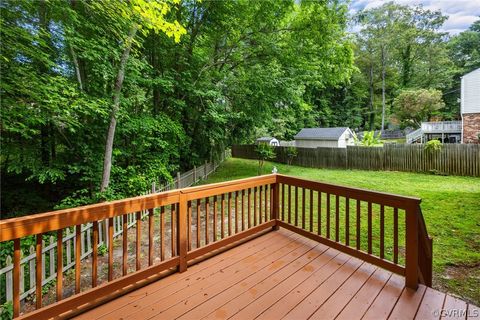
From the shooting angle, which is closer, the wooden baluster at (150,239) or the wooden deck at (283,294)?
the wooden deck at (283,294)

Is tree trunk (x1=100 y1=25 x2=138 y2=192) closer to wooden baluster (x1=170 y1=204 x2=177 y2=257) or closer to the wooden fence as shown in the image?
wooden baluster (x1=170 y1=204 x2=177 y2=257)

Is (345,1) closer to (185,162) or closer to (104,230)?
(185,162)

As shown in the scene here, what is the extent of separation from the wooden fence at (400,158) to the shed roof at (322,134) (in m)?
7.10

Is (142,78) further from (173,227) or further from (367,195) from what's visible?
(367,195)

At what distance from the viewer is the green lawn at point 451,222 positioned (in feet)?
9.99

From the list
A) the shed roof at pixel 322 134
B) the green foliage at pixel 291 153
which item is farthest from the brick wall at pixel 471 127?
the green foliage at pixel 291 153

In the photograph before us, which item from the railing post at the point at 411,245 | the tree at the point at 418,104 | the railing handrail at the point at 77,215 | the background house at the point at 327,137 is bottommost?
the railing post at the point at 411,245

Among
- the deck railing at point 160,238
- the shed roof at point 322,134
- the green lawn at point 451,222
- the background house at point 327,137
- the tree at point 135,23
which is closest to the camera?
the deck railing at point 160,238

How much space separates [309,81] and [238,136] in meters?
4.44

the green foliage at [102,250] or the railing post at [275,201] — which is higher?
the railing post at [275,201]

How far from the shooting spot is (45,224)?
1.81m

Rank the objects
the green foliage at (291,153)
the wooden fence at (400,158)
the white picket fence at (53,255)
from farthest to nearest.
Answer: the green foliage at (291,153) < the wooden fence at (400,158) < the white picket fence at (53,255)

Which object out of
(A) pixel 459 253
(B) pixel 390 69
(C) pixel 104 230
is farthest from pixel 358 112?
(C) pixel 104 230

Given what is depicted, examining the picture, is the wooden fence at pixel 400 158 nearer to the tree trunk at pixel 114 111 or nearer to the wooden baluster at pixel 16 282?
the tree trunk at pixel 114 111
